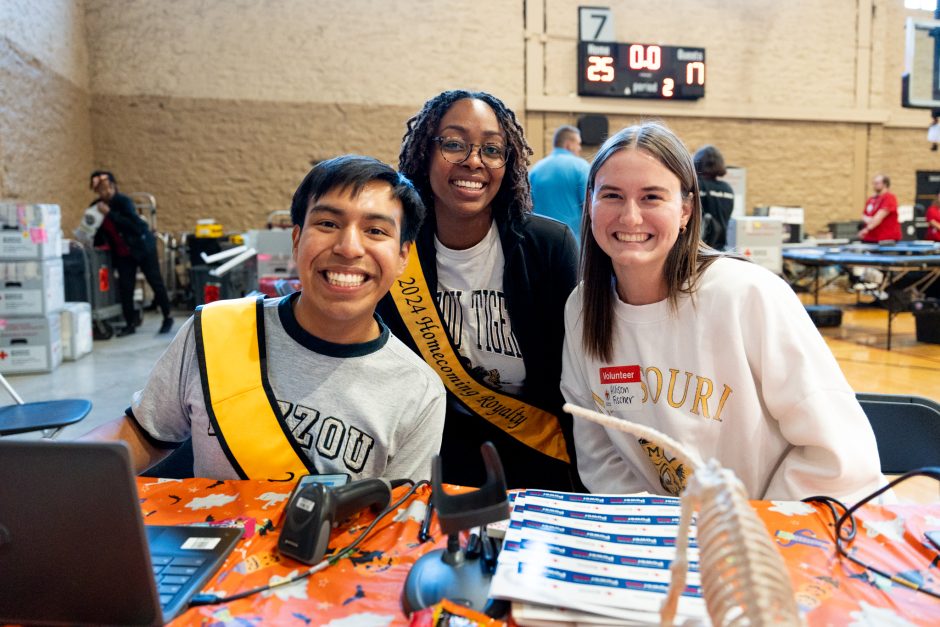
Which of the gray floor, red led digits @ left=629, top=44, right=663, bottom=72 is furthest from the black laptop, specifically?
red led digits @ left=629, top=44, right=663, bottom=72

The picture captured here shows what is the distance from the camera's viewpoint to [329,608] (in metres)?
0.72

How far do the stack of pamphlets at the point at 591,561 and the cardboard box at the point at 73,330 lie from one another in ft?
16.2

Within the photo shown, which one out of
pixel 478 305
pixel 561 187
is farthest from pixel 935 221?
pixel 478 305

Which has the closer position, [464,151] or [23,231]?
[464,151]

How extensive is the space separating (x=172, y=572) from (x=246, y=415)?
37 cm

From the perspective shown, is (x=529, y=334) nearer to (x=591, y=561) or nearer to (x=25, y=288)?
(x=591, y=561)

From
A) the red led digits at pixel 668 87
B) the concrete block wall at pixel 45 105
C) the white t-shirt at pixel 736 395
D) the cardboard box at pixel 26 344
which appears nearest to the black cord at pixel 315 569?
the white t-shirt at pixel 736 395

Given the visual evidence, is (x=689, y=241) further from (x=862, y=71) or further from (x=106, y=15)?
(x=862, y=71)

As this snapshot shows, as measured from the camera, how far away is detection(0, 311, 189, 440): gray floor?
3590mm

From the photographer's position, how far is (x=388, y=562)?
32.2 inches

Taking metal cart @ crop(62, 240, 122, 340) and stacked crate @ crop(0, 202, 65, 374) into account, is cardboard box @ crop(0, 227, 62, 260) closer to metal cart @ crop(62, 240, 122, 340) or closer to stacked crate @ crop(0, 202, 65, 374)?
stacked crate @ crop(0, 202, 65, 374)

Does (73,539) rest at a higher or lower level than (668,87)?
lower

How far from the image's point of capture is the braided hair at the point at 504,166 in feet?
5.84

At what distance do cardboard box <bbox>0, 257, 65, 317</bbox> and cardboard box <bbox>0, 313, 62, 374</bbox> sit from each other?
0.07 m
